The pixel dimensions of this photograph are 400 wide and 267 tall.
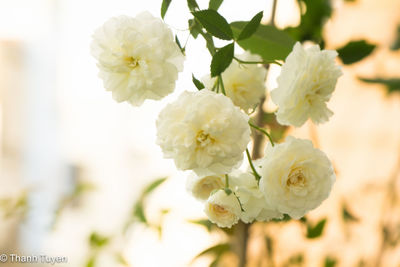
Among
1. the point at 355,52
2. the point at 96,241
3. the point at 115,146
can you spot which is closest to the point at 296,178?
the point at 355,52

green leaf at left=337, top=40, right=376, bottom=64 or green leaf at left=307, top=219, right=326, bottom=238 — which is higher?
green leaf at left=337, top=40, right=376, bottom=64

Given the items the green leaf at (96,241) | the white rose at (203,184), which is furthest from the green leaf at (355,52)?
the green leaf at (96,241)

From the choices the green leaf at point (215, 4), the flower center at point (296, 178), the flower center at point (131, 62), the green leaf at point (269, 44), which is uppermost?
the green leaf at point (215, 4)

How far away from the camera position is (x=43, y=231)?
1.07 metres

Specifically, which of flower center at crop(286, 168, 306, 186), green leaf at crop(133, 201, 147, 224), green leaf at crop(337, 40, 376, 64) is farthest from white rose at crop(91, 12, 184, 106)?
green leaf at crop(133, 201, 147, 224)

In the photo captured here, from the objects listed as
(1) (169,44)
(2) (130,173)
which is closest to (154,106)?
(2) (130,173)

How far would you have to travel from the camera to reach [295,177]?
31cm

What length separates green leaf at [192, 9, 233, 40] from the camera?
0.99 ft

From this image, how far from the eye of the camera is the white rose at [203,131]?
0.27 meters

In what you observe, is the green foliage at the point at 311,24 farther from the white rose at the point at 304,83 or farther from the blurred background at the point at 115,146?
the white rose at the point at 304,83

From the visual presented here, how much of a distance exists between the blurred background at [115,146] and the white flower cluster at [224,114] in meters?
0.57

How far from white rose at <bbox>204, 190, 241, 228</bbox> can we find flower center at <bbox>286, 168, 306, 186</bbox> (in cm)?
4

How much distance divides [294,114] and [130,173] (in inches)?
32.8

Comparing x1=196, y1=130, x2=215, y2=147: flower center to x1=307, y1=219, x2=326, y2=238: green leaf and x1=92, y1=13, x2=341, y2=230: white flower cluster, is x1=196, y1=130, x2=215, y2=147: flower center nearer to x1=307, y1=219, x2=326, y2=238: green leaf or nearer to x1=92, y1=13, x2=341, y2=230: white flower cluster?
x1=92, y1=13, x2=341, y2=230: white flower cluster
